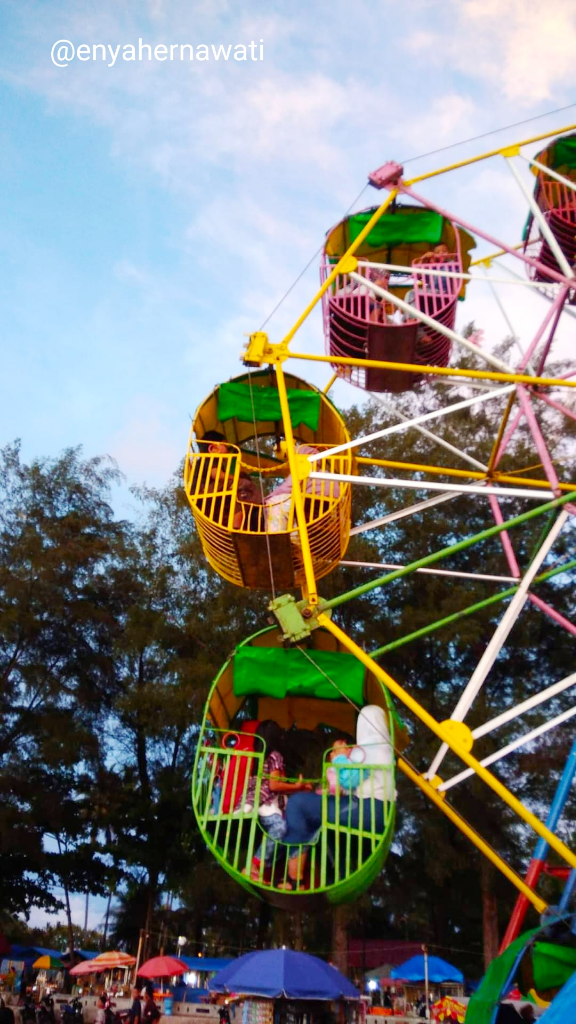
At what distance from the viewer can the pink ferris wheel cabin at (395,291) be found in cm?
752

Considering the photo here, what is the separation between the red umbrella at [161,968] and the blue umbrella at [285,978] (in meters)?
5.92

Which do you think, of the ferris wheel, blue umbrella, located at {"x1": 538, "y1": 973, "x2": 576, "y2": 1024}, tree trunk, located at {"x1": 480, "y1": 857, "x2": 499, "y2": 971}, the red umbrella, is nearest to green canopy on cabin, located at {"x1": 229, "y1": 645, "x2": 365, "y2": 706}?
the ferris wheel

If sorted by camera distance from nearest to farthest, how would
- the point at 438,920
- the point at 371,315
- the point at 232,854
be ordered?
the point at 232,854, the point at 371,315, the point at 438,920

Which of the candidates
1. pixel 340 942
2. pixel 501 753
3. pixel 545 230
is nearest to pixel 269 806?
pixel 501 753

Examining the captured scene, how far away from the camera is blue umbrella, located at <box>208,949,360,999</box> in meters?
10.9

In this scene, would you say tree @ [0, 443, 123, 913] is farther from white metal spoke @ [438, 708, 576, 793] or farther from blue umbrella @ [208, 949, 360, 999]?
white metal spoke @ [438, 708, 576, 793]

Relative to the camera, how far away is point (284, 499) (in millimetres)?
6809

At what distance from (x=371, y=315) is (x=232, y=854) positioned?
445 centimetres

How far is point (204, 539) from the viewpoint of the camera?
696 centimetres

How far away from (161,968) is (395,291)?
14.6m

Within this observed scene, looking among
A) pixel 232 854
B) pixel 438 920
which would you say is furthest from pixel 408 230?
pixel 438 920

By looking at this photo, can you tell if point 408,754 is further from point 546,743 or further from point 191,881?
point 191,881

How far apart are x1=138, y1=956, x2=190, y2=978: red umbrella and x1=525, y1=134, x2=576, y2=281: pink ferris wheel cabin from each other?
1515 centimetres

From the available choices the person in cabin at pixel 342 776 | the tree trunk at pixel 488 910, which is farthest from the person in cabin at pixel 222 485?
the tree trunk at pixel 488 910
